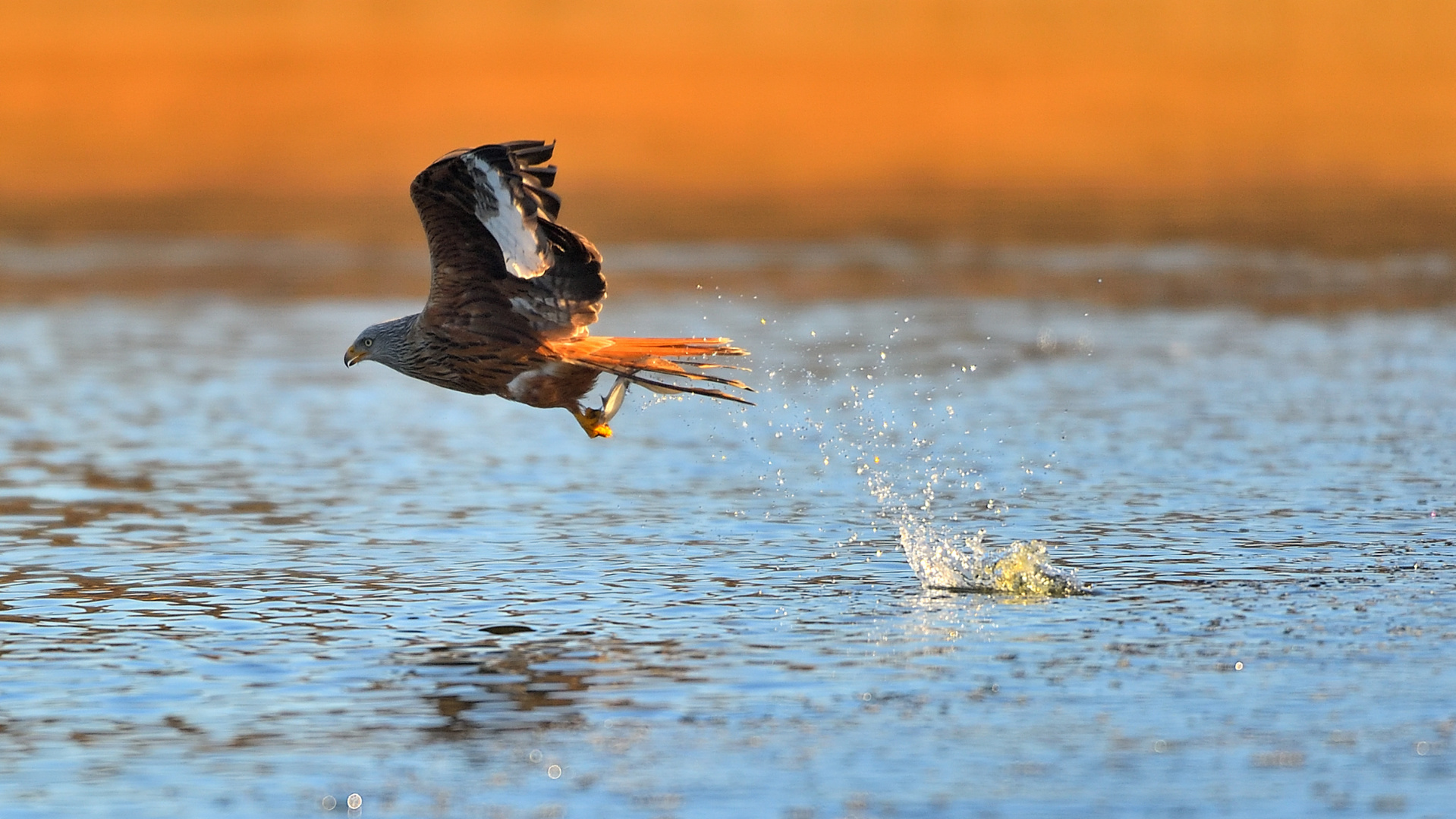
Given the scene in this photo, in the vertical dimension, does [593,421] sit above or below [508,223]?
below

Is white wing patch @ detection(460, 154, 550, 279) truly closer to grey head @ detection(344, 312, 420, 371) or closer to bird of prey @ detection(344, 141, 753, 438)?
bird of prey @ detection(344, 141, 753, 438)

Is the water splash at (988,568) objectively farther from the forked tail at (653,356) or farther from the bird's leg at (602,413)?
the bird's leg at (602,413)

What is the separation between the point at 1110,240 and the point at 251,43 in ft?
63.1

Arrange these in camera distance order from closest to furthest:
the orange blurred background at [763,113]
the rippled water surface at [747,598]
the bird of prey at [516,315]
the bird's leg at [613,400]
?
the rippled water surface at [747,598]
the bird of prey at [516,315]
the bird's leg at [613,400]
the orange blurred background at [763,113]

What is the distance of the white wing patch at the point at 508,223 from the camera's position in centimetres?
955

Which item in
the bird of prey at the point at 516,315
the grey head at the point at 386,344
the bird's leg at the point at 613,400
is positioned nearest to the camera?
the bird of prey at the point at 516,315

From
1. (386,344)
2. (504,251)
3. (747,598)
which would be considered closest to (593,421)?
(386,344)

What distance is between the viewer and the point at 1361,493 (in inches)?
467

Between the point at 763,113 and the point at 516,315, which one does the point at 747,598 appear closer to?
the point at 516,315

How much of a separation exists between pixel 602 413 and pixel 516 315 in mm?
675

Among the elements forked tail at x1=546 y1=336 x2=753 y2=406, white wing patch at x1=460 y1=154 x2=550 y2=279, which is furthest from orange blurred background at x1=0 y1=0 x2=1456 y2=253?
white wing patch at x1=460 y1=154 x2=550 y2=279

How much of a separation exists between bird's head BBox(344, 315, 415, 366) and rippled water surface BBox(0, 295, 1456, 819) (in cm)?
102

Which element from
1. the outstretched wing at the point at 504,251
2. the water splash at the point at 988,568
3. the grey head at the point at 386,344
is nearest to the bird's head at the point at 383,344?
the grey head at the point at 386,344

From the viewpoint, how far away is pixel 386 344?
1086 cm
